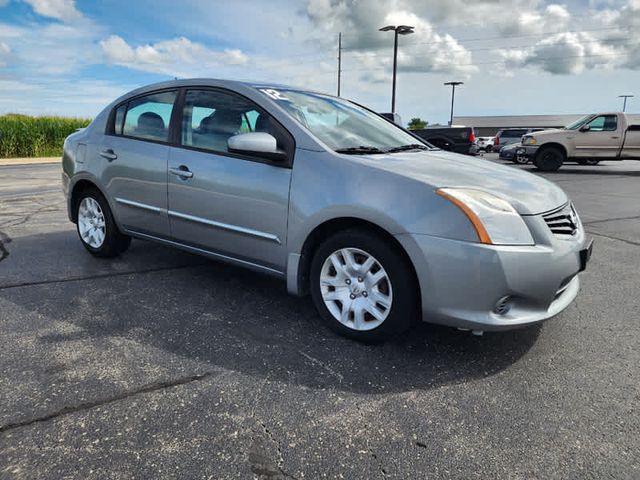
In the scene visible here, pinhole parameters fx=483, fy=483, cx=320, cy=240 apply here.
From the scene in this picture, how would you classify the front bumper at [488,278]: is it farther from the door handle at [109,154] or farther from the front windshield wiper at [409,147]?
the door handle at [109,154]

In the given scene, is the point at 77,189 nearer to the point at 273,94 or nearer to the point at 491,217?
the point at 273,94

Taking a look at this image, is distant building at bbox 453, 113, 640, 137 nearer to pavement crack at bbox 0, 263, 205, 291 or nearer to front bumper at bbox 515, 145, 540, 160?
front bumper at bbox 515, 145, 540, 160

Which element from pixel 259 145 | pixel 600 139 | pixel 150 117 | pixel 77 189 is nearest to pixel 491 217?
pixel 259 145

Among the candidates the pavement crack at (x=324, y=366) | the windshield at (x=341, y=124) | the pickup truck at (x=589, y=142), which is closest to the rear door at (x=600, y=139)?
the pickup truck at (x=589, y=142)

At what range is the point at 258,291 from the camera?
3803 mm

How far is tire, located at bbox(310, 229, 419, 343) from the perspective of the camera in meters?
2.67

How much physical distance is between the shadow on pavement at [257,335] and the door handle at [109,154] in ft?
3.44

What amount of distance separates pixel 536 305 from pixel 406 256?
2.41 ft

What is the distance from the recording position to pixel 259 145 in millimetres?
3008

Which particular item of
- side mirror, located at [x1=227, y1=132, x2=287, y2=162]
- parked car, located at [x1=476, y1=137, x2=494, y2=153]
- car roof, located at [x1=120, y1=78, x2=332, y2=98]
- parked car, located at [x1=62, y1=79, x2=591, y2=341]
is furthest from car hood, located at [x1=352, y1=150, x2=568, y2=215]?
parked car, located at [x1=476, y1=137, x2=494, y2=153]

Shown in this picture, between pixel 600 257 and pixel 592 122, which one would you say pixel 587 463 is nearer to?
pixel 600 257

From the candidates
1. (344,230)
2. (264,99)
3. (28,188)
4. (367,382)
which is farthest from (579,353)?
(28,188)

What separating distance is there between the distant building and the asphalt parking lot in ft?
234

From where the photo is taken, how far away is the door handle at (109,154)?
13.7ft
